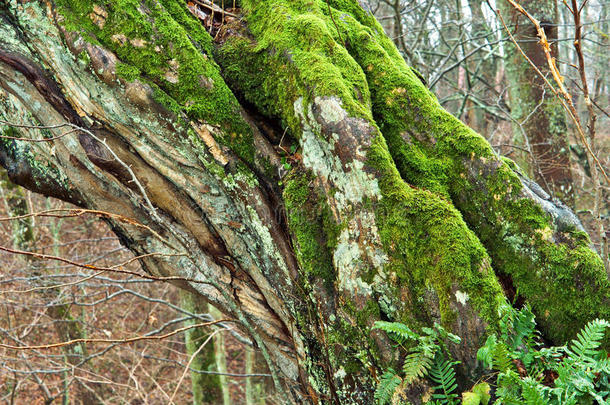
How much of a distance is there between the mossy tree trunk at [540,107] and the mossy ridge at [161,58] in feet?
16.2

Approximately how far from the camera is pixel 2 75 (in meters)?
2.79

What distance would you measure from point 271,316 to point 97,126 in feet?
4.96

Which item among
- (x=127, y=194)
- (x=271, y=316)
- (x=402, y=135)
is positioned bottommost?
(x=271, y=316)

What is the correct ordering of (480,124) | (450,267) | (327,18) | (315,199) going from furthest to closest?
(480,124), (327,18), (315,199), (450,267)

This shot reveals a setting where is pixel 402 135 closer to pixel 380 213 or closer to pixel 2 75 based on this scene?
pixel 380 213

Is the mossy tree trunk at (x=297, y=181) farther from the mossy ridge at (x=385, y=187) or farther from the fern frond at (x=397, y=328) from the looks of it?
the fern frond at (x=397, y=328)

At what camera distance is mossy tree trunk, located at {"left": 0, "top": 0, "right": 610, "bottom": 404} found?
2412 millimetres

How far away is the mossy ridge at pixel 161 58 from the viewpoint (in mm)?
→ 2631

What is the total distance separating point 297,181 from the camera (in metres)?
2.60

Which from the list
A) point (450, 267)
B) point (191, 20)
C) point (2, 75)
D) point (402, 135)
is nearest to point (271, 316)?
point (450, 267)

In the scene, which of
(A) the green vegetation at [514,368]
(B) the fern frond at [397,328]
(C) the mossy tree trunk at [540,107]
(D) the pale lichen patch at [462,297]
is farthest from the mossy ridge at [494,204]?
(C) the mossy tree trunk at [540,107]

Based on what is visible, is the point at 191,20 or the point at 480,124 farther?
the point at 480,124

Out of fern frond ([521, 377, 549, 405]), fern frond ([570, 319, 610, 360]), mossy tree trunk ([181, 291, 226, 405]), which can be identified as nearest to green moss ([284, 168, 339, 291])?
fern frond ([521, 377, 549, 405])

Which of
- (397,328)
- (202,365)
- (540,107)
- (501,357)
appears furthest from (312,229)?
(202,365)
